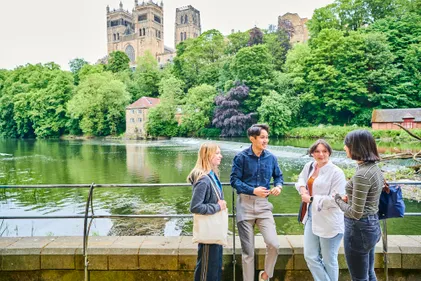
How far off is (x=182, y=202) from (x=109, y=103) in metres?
50.3

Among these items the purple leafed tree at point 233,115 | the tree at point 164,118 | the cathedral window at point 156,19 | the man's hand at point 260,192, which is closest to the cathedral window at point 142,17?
the cathedral window at point 156,19

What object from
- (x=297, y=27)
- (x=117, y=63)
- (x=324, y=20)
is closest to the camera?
(x=324, y=20)

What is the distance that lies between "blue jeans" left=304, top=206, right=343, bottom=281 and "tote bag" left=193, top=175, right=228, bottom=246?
2.60 feet

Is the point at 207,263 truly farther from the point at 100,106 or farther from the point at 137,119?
the point at 100,106

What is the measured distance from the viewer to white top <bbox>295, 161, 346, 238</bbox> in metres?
3.06

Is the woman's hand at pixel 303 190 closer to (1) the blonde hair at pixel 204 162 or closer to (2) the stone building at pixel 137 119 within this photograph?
(1) the blonde hair at pixel 204 162

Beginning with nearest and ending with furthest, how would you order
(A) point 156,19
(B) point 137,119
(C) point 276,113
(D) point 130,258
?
(D) point 130,258 < (C) point 276,113 < (B) point 137,119 < (A) point 156,19

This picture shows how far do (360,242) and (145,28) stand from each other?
4542 inches

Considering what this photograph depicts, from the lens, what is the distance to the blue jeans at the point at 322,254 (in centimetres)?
311

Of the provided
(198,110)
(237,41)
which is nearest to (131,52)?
(237,41)

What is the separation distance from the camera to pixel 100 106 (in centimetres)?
5966

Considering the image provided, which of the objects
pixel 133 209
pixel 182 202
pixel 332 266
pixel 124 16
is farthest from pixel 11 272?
pixel 124 16

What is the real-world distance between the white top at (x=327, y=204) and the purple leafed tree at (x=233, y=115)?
144 ft

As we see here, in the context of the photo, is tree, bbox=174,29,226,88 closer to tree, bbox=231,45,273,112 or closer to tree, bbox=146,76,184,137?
tree, bbox=146,76,184,137
